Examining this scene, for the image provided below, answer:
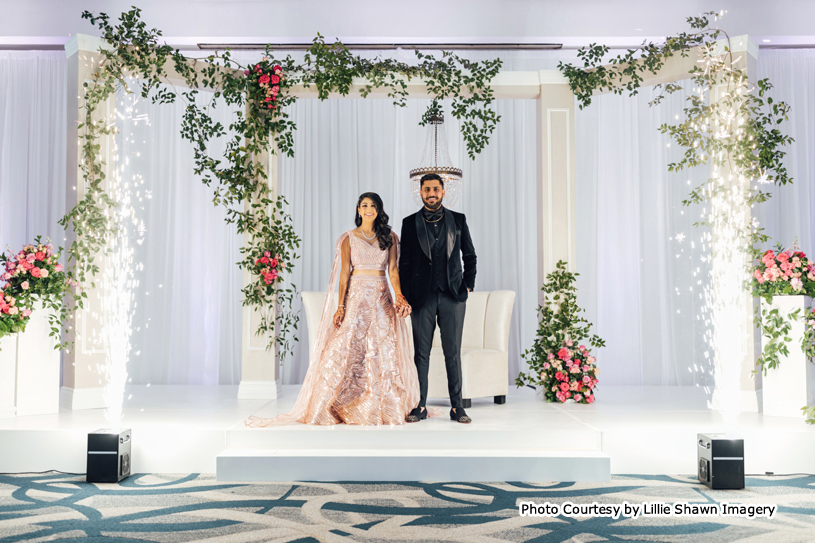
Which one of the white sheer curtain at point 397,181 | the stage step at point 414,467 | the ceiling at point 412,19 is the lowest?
the stage step at point 414,467

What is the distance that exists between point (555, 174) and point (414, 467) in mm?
3009

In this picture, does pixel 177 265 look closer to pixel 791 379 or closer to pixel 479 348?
pixel 479 348

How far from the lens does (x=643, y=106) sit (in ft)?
23.8

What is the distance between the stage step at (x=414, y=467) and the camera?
11.5 ft

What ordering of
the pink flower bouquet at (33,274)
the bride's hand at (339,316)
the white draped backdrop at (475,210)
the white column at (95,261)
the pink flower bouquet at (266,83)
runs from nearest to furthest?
the bride's hand at (339,316), the pink flower bouquet at (33,274), the white column at (95,261), the pink flower bouquet at (266,83), the white draped backdrop at (475,210)

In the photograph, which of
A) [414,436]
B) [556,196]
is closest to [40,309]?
[414,436]

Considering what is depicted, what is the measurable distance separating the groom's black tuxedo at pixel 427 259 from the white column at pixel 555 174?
1546mm

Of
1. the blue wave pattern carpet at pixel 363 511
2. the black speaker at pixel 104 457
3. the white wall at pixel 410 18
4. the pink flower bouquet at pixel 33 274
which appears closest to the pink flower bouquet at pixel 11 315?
the pink flower bouquet at pixel 33 274

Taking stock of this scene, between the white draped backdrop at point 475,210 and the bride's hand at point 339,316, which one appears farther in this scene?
the white draped backdrop at point 475,210

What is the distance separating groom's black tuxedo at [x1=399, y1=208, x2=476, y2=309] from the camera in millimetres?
4023

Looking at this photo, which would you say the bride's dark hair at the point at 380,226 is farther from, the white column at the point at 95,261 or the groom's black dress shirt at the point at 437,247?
the white column at the point at 95,261

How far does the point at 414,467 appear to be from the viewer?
351cm

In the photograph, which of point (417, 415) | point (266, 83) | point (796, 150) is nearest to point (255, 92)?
point (266, 83)

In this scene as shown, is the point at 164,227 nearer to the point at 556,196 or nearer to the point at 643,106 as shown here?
the point at 556,196
